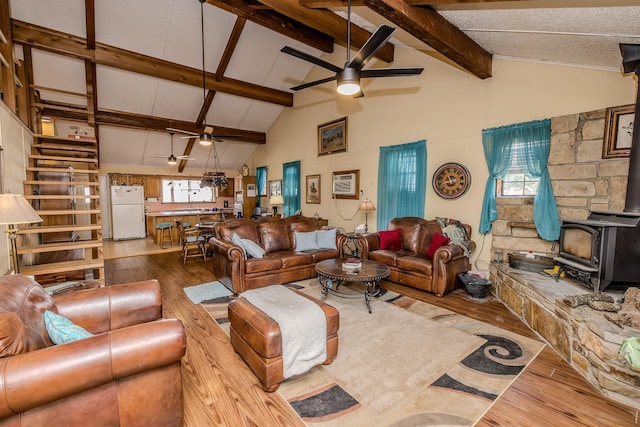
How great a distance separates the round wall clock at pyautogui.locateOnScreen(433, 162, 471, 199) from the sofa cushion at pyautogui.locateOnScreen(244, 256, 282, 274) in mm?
2938

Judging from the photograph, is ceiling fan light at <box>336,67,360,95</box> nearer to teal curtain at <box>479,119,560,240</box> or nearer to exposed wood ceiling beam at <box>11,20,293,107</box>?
teal curtain at <box>479,119,560,240</box>

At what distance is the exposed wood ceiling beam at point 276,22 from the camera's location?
461 cm

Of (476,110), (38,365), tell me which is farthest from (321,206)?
(38,365)

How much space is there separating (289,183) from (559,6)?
6712 mm

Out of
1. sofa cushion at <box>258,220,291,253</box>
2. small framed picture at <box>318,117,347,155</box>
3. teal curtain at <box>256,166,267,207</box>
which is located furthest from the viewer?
teal curtain at <box>256,166,267,207</box>

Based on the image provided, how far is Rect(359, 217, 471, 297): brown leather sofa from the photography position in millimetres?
3752

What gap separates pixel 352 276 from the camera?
3.24m

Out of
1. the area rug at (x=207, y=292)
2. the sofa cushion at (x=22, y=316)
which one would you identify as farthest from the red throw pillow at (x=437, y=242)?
the sofa cushion at (x=22, y=316)

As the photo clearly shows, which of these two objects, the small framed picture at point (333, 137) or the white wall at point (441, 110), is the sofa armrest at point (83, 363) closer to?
the white wall at point (441, 110)

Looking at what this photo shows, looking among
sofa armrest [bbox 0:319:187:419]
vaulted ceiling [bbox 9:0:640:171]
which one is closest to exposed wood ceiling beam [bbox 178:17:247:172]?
vaulted ceiling [bbox 9:0:640:171]

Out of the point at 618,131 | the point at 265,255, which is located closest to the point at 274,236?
the point at 265,255

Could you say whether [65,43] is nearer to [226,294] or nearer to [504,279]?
[226,294]

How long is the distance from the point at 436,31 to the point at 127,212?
9.62 meters

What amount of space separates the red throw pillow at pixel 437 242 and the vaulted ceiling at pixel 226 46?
234 cm
